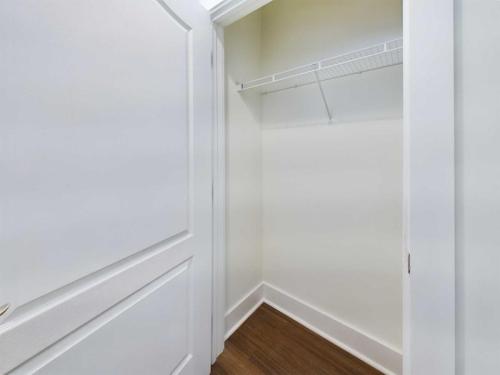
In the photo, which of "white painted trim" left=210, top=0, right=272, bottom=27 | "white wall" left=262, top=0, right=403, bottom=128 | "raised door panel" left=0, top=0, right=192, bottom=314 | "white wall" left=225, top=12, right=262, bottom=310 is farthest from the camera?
"white wall" left=225, top=12, right=262, bottom=310

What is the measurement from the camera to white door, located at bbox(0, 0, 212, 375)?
1.50 ft

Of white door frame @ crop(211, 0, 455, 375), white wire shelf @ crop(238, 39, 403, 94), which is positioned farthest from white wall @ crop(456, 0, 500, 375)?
white wire shelf @ crop(238, 39, 403, 94)

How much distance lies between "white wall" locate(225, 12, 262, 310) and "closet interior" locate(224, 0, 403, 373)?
1cm

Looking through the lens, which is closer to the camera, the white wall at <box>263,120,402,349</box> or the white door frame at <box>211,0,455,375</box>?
the white door frame at <box>211,0,455,375</box>

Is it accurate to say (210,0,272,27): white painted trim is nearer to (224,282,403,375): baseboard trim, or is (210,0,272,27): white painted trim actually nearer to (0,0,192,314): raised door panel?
(0,0,192,314): raised door panel

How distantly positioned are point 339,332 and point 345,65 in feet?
5.70

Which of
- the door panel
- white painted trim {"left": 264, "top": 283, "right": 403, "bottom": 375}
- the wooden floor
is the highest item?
the door panel

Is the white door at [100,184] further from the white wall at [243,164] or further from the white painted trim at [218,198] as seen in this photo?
the white wall at [243,164]

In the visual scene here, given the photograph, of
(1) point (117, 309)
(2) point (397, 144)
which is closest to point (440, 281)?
(2) point (397, 144)

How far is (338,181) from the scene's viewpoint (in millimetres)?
1372

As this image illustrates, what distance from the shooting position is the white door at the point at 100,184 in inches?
18.0

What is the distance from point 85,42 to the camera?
564 mm

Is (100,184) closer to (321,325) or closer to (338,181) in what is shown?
(338,181)

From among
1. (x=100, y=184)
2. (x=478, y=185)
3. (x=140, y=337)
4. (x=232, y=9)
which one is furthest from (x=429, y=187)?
(x=232, y=9)
